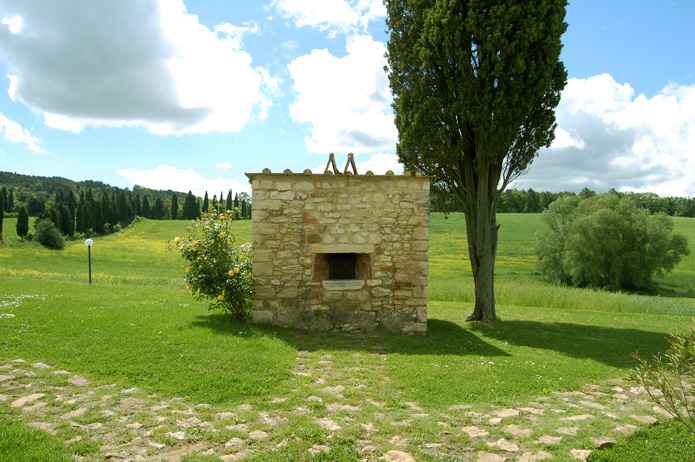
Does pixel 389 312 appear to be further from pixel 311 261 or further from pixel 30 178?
pixel 30 178

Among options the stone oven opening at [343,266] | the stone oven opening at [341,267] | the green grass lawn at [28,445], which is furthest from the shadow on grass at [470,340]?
the green grass lawn at [28,445]

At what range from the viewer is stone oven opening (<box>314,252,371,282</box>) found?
10.1 meters

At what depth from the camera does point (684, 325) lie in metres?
12.5

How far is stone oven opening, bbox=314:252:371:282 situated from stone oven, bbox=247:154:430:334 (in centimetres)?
5

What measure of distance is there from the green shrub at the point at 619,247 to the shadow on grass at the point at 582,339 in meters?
23.7

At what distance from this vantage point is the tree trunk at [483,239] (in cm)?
1217

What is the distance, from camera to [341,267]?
11.0 metres

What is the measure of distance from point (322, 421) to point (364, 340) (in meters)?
4.30

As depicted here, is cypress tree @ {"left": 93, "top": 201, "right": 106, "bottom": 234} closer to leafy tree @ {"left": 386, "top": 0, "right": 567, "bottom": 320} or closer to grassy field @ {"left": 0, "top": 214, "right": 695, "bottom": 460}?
grassy field @ {"left": 0, "top": 214, "right": 695, "bottom": 460}

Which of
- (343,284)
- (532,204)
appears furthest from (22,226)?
(532,204)

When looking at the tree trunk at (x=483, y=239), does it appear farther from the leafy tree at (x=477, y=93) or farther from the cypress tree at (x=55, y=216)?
the cypress tree at (x=55, y=216)

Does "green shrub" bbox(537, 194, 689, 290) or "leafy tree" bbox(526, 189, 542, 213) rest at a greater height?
"leafy tree" bbox(526, 189, 542, 213)

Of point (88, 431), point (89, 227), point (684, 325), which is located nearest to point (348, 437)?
point (88, 431)

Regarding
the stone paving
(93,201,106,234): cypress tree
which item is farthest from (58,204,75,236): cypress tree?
the stone paving
